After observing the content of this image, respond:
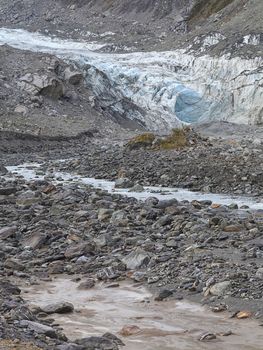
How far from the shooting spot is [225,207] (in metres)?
12.6

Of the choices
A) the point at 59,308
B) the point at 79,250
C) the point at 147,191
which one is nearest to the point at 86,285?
the point at 59,308

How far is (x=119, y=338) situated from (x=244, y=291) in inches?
70.3

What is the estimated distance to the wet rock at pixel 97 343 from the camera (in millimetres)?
5695

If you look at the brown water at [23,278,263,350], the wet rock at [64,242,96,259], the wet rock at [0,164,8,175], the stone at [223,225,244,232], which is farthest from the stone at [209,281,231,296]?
the wet rock at [0,164,8,175]

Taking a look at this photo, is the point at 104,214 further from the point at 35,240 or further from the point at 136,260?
the point at 136,260

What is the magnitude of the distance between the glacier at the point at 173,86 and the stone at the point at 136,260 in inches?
871

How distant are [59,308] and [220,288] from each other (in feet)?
5.92

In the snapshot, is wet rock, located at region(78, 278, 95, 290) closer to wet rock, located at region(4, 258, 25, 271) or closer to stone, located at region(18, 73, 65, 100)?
wet rock, located at region(4, 258, 25, 271)

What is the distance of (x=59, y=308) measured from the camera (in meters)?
7.06

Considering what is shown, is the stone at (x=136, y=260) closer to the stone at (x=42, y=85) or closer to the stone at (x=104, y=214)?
the stone at (x=104, y=214)

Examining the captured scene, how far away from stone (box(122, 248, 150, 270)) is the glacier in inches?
871

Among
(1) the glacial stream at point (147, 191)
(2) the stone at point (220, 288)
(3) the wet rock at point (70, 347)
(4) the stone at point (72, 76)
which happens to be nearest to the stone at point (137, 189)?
(1) the glacial stream at point (147, 191)

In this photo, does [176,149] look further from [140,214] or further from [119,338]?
[119,338]

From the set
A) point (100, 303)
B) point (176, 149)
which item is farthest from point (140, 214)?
point (176, 149)
